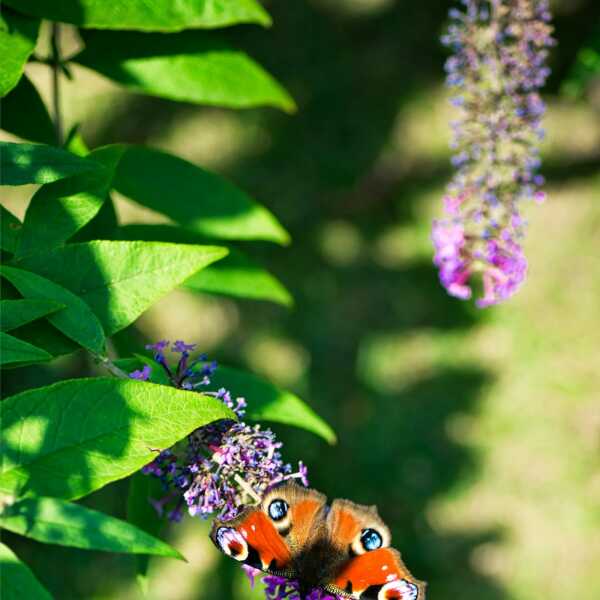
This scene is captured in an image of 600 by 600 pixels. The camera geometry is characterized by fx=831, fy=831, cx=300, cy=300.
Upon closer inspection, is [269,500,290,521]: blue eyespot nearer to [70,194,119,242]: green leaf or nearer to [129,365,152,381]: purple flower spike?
[129,365,152,381]: purple flower spike

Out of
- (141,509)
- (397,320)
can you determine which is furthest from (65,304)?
(397,320)

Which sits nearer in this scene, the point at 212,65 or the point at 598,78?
the point at 212,65

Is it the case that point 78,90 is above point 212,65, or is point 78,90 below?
above

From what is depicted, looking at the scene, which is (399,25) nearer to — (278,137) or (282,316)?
(278,137)

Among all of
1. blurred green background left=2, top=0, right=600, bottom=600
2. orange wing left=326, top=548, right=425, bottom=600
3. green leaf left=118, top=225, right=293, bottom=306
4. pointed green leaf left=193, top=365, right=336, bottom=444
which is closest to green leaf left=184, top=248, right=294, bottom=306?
green leaf left=118, top=225, right=293, bottom=306

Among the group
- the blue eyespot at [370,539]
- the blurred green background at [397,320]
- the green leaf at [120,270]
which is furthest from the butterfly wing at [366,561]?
the blurred green background at [397,320]

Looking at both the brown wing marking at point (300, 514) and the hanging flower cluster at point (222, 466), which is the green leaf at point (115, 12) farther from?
the brown wing marking at point (300, 514)

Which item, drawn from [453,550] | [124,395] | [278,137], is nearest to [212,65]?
[124,395]

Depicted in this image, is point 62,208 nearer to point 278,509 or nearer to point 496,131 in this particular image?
point 278,509
